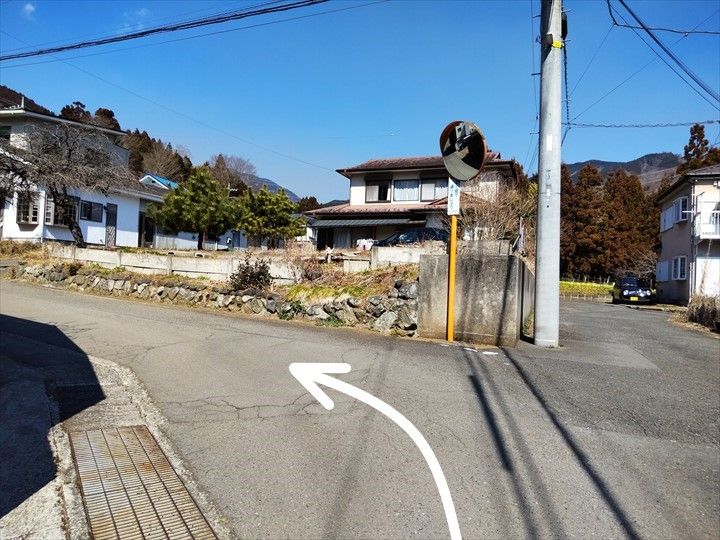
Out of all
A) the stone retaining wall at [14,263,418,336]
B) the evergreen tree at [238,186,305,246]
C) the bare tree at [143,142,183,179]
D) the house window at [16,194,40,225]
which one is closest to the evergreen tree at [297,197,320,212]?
the bare tree at [143,142,183,179]

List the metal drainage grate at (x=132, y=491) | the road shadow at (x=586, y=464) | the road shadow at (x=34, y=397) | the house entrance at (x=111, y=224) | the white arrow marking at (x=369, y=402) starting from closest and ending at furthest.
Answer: the metal drainage grate at (x=132, y=491) → the road shadow at (x=586, y=464) → the white arrow marking at (x=369, y=402) → the road shadow at (x=34, y=397) → the house entrance at (x=111, y=224)

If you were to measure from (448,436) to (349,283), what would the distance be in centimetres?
644

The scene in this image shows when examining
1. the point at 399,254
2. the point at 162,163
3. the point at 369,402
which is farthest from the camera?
the point at 162,163

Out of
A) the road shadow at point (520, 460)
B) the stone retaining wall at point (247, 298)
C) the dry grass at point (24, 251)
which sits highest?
the dry grass at point (24, 251)

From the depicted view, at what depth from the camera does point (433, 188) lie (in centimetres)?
2944

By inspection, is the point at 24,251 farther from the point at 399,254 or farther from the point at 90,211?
the point at 399,254

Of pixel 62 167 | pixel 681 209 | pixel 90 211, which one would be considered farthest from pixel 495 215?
pixel 90 211

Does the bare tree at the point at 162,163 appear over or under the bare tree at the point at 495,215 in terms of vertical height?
over

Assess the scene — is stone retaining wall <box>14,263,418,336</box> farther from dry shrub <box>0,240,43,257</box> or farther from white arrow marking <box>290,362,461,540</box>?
white arrow marking <box>290,362,461,540</box>

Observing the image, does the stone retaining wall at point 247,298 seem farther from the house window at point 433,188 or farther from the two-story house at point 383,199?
the house window at point 433,188

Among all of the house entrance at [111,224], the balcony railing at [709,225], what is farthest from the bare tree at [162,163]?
the balcony railing at [709,225]

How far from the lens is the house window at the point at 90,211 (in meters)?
26.0

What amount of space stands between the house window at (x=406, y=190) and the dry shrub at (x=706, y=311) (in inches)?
679

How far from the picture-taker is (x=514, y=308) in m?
7.59
